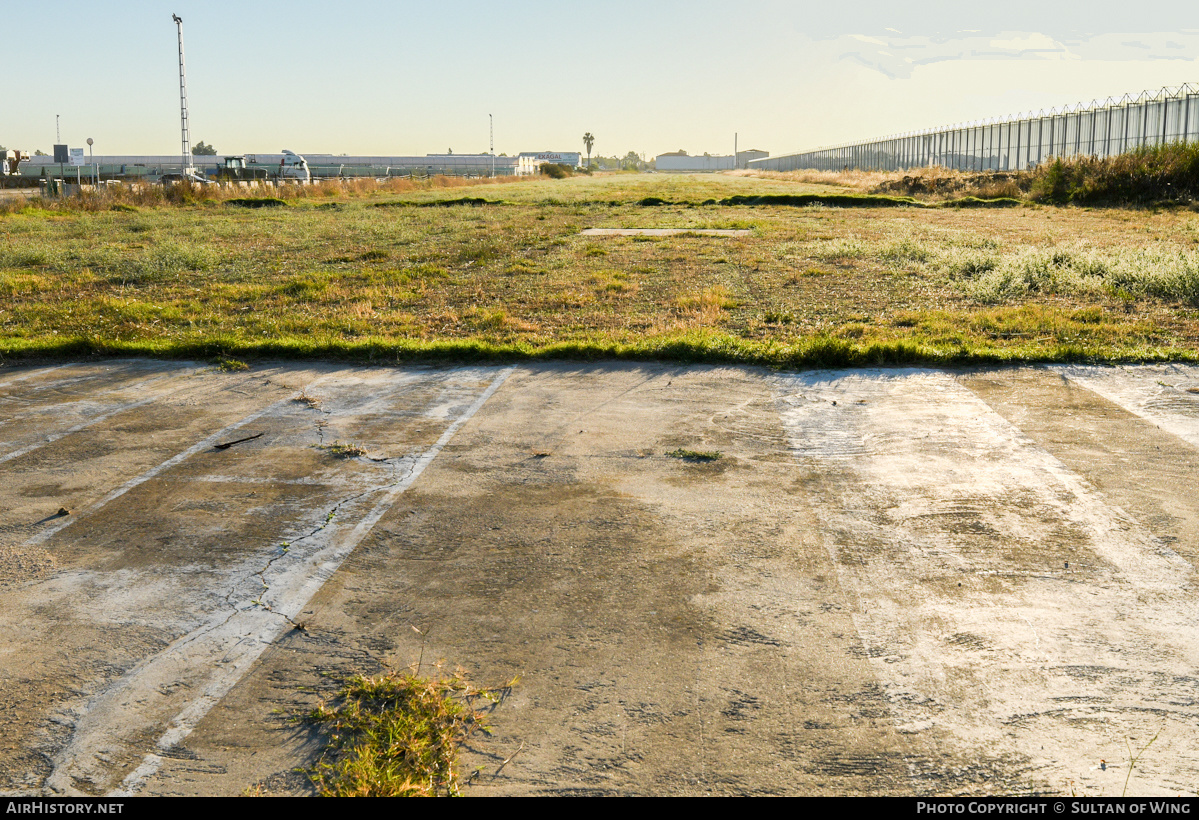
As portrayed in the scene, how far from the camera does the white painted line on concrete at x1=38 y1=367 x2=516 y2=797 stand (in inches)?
106

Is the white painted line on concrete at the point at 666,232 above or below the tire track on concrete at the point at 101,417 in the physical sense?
above

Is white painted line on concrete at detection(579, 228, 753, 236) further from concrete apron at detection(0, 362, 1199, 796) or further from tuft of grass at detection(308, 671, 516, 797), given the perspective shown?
tuft of grass at detection(308, 671, 516, 797)

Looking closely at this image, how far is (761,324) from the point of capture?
945 centimetres

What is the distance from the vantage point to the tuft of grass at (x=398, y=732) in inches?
99.5

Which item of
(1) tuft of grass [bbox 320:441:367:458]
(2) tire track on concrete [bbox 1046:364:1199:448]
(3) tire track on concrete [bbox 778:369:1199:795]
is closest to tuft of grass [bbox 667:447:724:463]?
(3) tire track on concrete [bbox 778:369:1199:795]

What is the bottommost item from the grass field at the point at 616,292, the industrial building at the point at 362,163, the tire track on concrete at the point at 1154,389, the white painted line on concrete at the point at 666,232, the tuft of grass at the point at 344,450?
the tuft of grass at the point at 344,450

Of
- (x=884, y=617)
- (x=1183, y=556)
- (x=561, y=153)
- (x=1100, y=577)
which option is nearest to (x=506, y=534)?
(x=884, y=617)

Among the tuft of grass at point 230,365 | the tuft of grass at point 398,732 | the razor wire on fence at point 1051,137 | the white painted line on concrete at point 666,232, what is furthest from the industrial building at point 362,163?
the tuft of grass at point 398,732

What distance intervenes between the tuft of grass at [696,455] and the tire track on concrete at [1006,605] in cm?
53

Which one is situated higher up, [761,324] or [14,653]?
[761,324]

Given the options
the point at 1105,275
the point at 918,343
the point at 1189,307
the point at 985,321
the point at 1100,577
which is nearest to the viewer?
the point at 1100,577

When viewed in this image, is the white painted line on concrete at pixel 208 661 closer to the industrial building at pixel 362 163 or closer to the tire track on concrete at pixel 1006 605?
the tire track on concrete at pixel 1006 605
